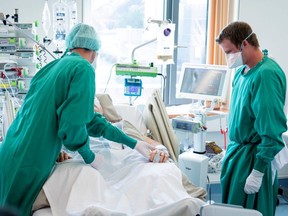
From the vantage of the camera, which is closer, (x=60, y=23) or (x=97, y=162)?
(x=97, y=162)

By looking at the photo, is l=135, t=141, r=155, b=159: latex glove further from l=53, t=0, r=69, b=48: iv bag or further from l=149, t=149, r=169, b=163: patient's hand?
l=53, t=0, r=69, b=48: iv bag

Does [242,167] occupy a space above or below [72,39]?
below

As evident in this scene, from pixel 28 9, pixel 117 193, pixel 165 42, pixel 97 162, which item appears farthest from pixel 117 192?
pixel 28 9

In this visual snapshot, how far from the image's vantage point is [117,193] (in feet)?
5.79

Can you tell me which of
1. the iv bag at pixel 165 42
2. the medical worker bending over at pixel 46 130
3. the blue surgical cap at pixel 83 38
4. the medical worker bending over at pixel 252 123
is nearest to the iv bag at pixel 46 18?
the iv bag at pixel 165 42

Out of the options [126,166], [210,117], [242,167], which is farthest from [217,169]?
[126,166]

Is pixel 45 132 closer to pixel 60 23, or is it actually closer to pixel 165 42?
pixel 60 23

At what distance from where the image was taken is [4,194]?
1709 mm

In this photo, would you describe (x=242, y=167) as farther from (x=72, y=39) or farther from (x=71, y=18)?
(x=71, y=18)

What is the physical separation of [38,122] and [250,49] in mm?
1144

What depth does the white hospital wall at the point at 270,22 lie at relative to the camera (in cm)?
359

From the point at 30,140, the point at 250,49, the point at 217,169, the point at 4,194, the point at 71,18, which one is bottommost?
the point at 217,169

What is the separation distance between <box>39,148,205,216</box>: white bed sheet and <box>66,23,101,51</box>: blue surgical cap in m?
0.57

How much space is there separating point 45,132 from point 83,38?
50cm
